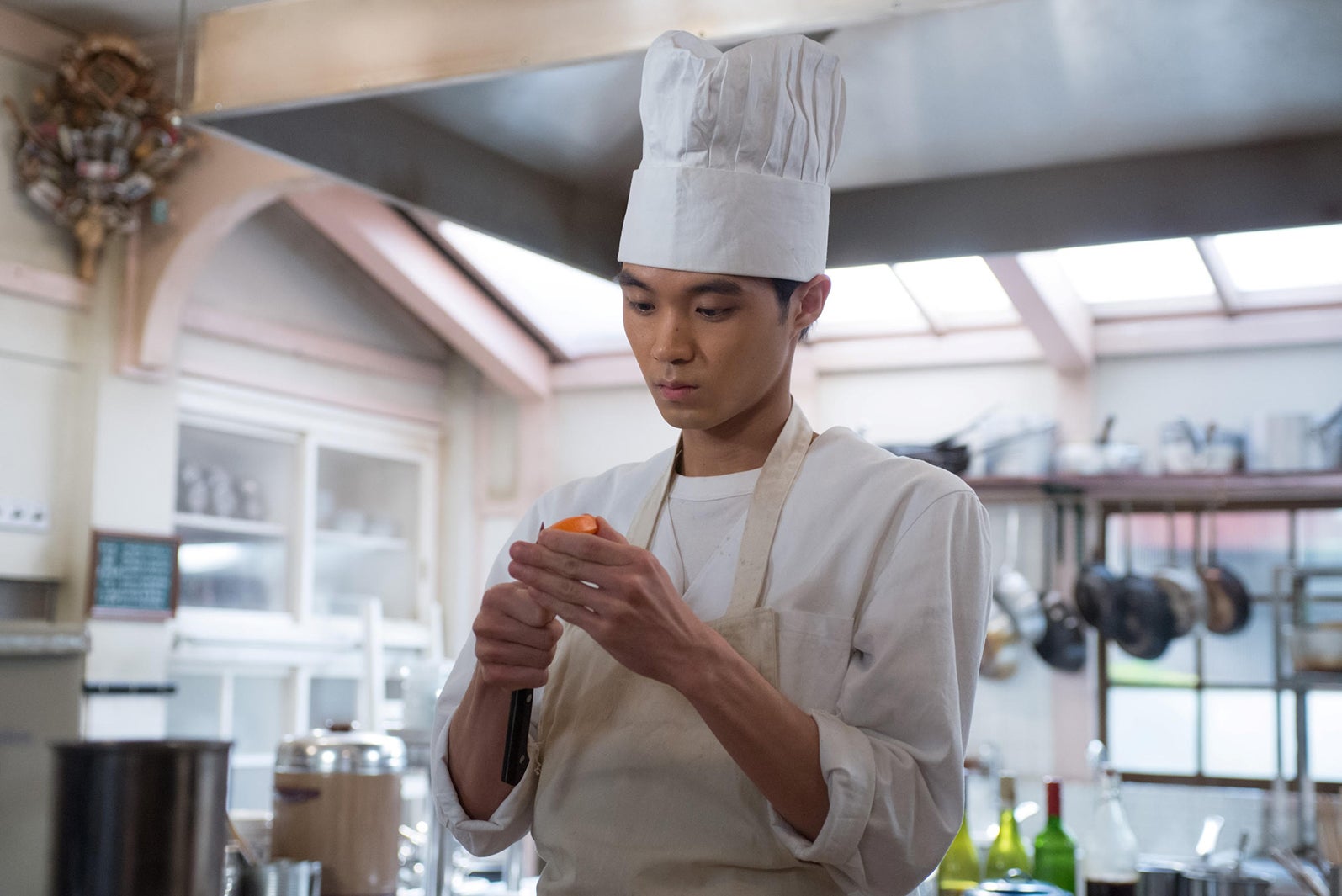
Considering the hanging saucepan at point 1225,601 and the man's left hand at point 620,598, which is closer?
the man's left hand at point 620,598

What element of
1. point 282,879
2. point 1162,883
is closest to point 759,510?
point 282,879

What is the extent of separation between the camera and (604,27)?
1.47 meters

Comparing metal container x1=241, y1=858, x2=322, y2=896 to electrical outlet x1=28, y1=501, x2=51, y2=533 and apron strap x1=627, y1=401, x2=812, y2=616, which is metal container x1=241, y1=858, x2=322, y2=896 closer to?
apron strap x1=627, y1=401, x2=812, y2=616

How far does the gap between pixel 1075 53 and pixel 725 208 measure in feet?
2.48

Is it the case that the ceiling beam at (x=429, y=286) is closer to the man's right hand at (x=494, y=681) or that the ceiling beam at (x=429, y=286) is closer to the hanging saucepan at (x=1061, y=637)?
the hanging saucepan at (x=1061, y=637)

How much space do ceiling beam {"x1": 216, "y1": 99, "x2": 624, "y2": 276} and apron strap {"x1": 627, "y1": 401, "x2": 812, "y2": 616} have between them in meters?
0.71

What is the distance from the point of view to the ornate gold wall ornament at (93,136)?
13.4 feet

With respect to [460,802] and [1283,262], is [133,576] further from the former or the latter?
[1283,262]

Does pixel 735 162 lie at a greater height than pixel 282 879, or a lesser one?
greater

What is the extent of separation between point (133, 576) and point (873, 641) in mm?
3876

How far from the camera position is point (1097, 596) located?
506cm

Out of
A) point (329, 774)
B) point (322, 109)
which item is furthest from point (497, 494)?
point (322, 109)

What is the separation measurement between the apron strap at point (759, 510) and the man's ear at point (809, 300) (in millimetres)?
77

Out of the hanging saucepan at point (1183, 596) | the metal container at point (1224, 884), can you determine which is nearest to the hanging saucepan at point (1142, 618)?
the hanging saucepan at point (1183, 596)
